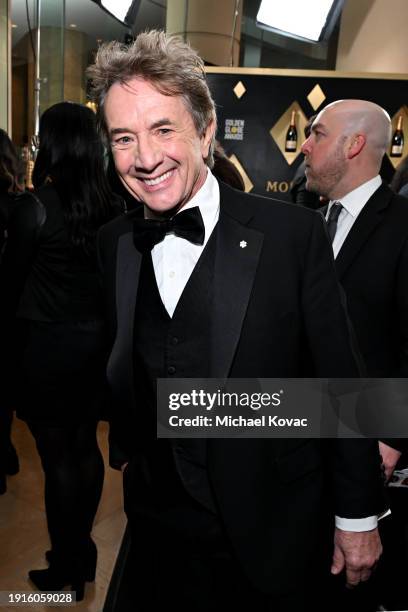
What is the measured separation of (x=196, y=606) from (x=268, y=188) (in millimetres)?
4211

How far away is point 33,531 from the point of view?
8.77ft

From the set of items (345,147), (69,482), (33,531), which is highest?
(345,147)

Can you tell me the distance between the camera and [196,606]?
1.31 metres

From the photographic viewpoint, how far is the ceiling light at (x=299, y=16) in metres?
5.55

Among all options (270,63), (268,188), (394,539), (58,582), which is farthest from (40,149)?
(270,63)

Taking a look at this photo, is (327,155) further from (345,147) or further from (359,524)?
(359,524)

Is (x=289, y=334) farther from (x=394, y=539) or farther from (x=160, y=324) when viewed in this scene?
(x=394, y=539)

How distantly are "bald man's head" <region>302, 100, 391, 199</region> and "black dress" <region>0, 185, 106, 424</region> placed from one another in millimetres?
1018

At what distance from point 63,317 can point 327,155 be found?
1.28 metres

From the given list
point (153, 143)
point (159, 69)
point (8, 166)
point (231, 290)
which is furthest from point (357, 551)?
point (8, 166)

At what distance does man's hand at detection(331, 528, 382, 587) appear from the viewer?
1.22 metres

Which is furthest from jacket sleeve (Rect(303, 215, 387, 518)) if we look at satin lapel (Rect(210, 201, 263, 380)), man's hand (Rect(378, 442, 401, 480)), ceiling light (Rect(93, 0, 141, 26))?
ceiling light (Rect(93, 0, 141, 26))

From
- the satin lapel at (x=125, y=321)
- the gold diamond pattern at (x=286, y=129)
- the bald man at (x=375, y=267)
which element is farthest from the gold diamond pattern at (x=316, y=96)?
A: the satin lapel at (x=125, y=321)

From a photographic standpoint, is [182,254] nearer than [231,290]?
No
